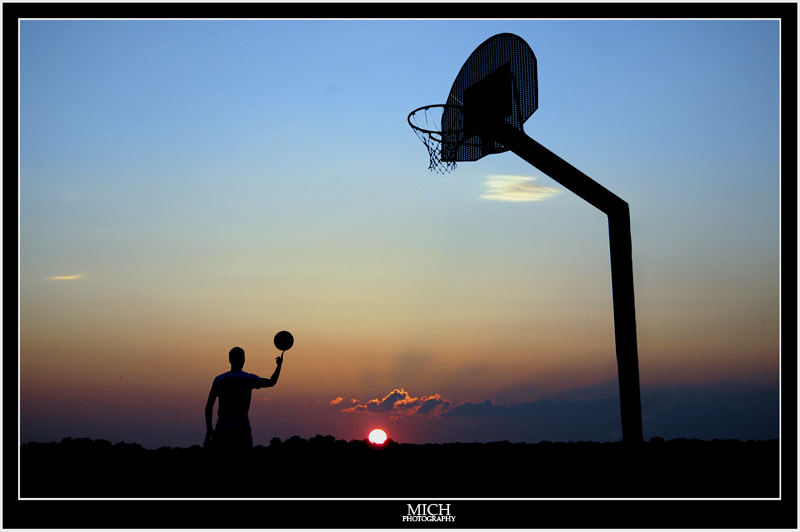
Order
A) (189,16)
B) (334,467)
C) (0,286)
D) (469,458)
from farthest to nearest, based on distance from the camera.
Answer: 1. (469,458)
2. (334,467)
3. (189,16)
4. (0,286)

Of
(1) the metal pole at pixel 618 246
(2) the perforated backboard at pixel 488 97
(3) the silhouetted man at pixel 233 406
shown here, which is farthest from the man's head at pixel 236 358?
(2) the perforated backboard at pixel 488 97

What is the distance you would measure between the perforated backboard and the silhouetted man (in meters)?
4.13

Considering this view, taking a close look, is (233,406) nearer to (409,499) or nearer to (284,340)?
(284,340)

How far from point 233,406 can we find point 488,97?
483 cm

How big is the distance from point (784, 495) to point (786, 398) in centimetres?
83

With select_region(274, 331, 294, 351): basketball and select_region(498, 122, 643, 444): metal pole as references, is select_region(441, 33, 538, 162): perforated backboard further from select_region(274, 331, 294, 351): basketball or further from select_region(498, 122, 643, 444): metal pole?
select_region(274, 331, 294, 351): basketball

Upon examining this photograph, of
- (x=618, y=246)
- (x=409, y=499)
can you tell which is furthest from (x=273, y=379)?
(x=618, y=246)

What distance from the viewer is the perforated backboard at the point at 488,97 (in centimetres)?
868

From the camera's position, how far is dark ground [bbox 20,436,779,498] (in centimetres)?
709

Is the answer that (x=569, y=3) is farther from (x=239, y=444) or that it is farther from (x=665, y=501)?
(x=239, y=444)

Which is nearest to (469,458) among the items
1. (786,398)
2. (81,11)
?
(786,398)

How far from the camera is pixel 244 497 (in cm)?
632

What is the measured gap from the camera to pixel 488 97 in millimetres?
9172

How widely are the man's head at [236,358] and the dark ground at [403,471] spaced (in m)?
0.86
